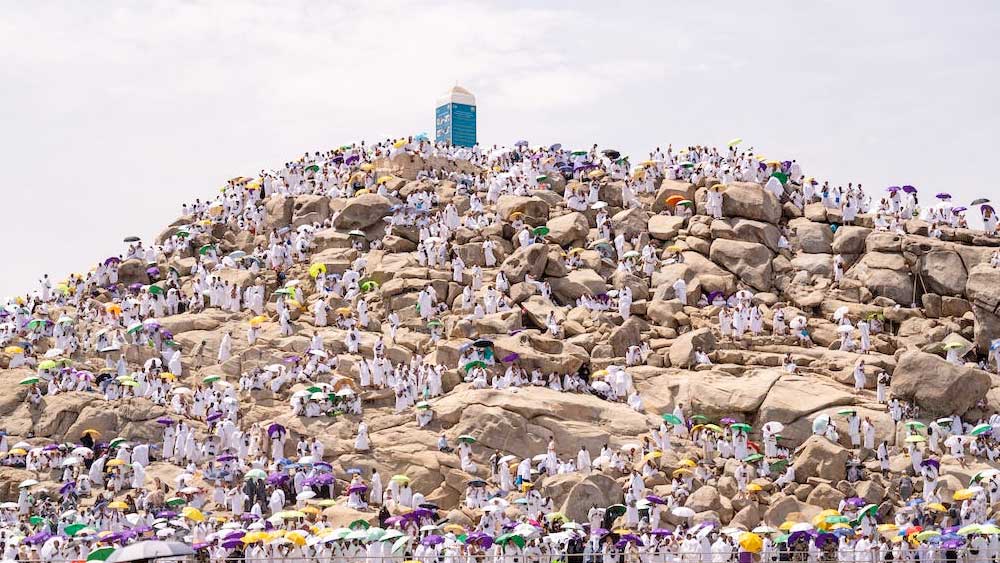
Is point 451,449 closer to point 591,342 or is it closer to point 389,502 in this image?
point 389,502

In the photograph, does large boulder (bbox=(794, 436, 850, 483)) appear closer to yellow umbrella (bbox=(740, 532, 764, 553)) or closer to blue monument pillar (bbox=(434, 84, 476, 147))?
yellow umbrella (bbox=(740, 532, 764, 553))

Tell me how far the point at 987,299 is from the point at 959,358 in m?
2.97

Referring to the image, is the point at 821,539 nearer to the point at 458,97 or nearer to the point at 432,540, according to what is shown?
Result: the point at 432,540

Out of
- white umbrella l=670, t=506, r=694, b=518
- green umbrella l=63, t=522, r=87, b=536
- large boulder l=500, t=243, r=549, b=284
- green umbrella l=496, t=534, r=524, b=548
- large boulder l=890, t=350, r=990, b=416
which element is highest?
large boulder l=500, t=243, r=549, b=284

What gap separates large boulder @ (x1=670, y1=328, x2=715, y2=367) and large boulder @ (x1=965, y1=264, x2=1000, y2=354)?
9.86 m

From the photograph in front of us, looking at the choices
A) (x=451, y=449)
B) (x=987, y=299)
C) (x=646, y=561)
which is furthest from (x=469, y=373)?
(x=987, y=299)

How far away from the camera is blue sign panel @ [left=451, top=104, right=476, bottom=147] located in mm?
73125

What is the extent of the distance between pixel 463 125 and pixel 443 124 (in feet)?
4.21

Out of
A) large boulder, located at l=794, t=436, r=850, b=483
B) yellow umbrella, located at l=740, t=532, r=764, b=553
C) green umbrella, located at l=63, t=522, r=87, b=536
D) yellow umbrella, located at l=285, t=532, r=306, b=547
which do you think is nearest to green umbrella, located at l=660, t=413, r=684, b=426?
large boulder, located at l=794, t=436, r=850, b=483

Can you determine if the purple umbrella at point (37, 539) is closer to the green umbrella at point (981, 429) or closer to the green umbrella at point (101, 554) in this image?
the green umbrella at point (101, 554)

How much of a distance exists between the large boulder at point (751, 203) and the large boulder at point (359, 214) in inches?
600

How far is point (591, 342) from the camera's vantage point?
47.1 meters

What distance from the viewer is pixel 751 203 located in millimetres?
53562

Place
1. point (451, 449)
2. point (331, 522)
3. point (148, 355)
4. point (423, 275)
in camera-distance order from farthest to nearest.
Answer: point (423, 275)
point (148, 355)
point (451, 449)
point (331, 522)
